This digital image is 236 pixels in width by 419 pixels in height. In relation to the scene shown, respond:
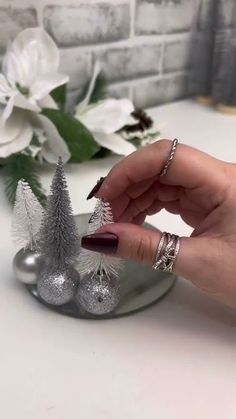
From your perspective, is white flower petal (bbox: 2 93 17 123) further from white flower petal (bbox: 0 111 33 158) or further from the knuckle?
the knuckle

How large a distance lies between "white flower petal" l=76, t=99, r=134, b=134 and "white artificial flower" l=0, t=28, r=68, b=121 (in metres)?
0.06

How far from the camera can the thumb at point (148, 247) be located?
0.35 m

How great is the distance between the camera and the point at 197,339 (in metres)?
0.37

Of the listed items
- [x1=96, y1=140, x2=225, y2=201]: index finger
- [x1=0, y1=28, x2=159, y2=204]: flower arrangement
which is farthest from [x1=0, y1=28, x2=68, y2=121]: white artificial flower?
[x1=96, y1=140, x2=225, y2=201]: index finger

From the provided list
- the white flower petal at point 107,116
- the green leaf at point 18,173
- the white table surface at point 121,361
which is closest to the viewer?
the white table surface at point 121,361

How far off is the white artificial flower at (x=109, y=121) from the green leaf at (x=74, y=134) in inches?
0.8

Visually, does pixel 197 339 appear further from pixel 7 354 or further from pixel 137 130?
pixel 137 130

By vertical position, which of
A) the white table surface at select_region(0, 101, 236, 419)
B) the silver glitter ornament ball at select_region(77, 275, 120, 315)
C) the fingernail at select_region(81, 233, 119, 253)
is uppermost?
the fingernail at select_region(81, 233, 119, 253)

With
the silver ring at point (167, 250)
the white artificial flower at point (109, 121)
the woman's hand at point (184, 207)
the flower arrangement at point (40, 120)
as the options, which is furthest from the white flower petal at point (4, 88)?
the silver ring at point (167, 250)

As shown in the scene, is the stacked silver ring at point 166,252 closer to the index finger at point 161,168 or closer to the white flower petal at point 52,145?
the index finger at point 161,168

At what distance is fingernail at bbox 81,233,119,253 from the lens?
352mm

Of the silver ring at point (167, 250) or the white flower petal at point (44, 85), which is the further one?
the white flower petal at point (44, 85)

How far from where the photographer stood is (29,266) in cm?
40

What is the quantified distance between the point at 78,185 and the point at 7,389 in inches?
13.2
